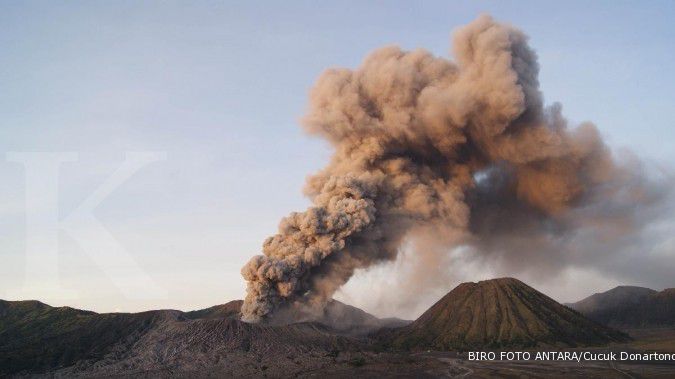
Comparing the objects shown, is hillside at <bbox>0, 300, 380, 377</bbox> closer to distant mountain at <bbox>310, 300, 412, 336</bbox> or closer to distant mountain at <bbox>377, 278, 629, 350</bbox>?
distant mountain at <bbox>310, 300, 412, 336</bbox>

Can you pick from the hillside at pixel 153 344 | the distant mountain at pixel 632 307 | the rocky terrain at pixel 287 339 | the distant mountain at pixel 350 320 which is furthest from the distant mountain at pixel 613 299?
the hillside at pixel 153 344

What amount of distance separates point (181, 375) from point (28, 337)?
2721 cm

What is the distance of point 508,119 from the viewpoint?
56.2m

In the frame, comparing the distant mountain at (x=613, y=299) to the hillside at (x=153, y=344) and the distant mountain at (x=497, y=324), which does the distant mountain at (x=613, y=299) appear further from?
the hillside at (x=153, y=344)

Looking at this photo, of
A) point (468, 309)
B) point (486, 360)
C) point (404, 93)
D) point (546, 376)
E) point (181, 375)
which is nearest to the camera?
point (546, 376)

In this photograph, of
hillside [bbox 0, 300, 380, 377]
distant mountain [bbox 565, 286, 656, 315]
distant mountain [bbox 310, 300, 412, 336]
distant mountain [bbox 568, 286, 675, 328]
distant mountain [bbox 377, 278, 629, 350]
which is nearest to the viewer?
hillside [bbox 0, 300, 380, 377]

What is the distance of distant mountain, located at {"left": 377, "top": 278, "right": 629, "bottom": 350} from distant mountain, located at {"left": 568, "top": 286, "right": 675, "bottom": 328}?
40958 mm

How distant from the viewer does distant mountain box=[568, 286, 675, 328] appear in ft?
337

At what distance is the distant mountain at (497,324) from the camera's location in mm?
61406

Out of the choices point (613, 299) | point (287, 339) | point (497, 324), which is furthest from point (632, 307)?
point (287, 339)

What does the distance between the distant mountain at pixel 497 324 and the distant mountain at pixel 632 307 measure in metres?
41.0

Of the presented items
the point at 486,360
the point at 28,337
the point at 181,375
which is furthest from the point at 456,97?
the point at 28,337

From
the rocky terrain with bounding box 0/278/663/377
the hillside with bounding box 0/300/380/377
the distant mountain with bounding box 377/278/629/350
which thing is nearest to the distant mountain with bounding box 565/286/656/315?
the distant mountain with bounding box 377/278/629/350

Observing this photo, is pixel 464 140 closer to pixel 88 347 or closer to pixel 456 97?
pixel 456 97
